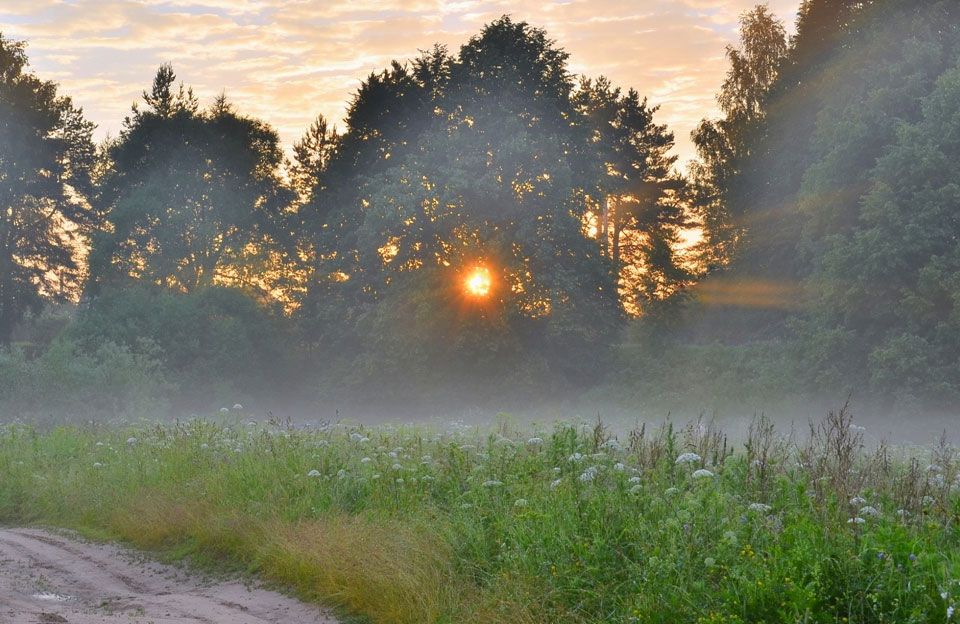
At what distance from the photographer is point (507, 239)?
124 feet

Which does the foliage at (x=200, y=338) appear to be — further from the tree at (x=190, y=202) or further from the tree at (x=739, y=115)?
the tree at (x=739, y=115)

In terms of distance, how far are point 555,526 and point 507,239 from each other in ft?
99.4

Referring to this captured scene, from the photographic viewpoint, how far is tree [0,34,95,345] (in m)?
47.4

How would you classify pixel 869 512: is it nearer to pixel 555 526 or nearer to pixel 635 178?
pixel 555 526

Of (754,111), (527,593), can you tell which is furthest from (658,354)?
(527,593)

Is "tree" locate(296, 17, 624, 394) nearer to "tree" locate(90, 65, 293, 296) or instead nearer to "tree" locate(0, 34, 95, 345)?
"tree" locate(90, 65, 293, 296)

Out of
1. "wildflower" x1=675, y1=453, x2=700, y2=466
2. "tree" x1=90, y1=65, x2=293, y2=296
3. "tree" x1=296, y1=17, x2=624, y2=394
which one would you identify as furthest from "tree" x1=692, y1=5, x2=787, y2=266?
"wildflower" x1=675, y1=453, x2=700, y2=466

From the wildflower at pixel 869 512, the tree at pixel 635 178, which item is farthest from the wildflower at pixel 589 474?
the tree at pixel 635 178

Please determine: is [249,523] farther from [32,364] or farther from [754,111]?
[754,111]

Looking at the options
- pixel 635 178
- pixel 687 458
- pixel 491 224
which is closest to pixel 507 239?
pixel 491 224

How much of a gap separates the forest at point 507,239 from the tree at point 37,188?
0.12m

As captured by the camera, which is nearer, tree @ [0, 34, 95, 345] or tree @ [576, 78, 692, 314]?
tree @ [0, 34, 95, 345]

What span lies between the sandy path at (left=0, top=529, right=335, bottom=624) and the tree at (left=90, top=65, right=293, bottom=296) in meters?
36.0

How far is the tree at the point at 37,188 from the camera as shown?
156 feet
